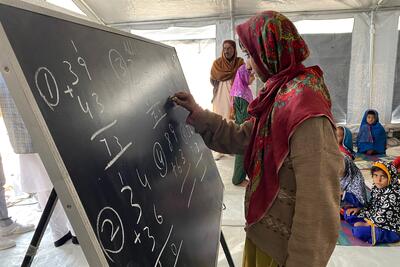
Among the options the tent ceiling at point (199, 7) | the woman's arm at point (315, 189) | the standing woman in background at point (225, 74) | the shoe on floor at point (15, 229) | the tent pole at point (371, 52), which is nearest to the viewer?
the woman's arm at point (315, 189)

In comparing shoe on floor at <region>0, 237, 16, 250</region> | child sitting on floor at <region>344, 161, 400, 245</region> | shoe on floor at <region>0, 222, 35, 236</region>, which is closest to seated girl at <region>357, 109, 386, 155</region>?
child sitting on floor at <region>344, 161, 400, 245</region>

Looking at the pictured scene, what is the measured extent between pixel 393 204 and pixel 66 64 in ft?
7.27

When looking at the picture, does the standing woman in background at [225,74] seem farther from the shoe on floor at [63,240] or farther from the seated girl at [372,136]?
the shoe on floor at [63,240]

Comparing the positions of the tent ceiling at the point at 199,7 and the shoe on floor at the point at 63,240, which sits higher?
the tent ceiling at the point at 199,7

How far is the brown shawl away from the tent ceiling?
3.10 ft

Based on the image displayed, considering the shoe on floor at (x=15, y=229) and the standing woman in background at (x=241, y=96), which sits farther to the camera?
the standing woman in background at (x=241, y=96)

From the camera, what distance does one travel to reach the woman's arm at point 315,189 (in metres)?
0.66

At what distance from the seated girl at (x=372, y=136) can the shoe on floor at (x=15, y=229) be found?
3.92 meters

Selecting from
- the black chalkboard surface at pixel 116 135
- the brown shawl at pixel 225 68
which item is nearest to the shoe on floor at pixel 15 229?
the black chalkboard surface at pixel 116 135

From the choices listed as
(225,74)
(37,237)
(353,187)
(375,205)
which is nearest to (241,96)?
(225,74)

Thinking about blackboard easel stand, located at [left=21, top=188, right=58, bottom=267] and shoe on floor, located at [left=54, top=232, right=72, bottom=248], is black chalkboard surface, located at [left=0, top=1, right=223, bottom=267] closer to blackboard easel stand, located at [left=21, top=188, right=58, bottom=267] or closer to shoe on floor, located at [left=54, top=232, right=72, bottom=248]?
blackboard easel stand, located at [left=21, top=188, right=58, bottom=267]

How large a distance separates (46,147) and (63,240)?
6.14 feet

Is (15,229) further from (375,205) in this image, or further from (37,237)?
(375,205)

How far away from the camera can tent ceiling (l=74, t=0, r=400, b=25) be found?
12.7ft
